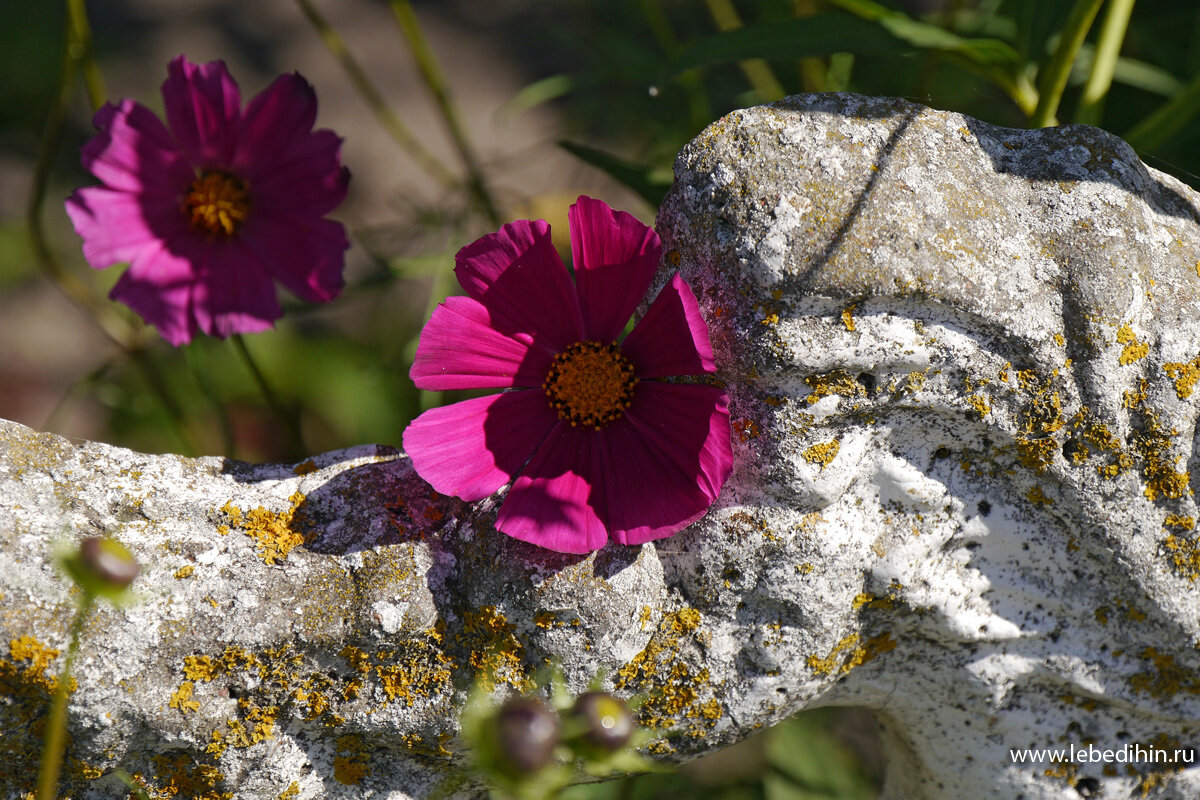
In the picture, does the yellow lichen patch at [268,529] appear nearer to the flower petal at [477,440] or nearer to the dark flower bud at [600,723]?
the flower petal at [477,440]

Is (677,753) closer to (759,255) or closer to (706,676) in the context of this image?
(706,676)

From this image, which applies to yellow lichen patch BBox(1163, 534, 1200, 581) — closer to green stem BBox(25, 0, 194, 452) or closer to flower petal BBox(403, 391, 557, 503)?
flower petal BBox(403, 391, 557, 503)

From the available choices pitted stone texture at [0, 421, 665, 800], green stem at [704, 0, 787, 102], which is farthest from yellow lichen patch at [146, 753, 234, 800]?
green stem at [704, 0, 787, 102]

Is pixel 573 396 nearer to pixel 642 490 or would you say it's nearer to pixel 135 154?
pixel 642 490

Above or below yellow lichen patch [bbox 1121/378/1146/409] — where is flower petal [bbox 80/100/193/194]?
above

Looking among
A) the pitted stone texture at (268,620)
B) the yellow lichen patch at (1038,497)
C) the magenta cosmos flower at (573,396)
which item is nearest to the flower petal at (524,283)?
the magenta cosmos flower at (573,396)

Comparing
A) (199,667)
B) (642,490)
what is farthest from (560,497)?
(199,667)
